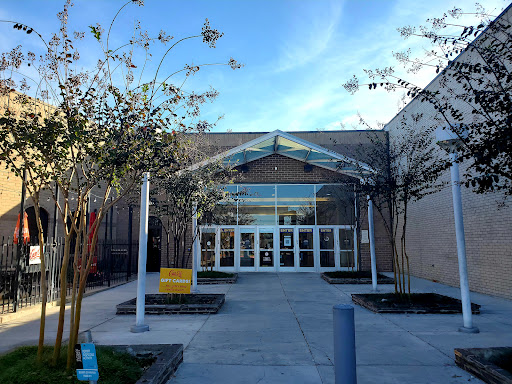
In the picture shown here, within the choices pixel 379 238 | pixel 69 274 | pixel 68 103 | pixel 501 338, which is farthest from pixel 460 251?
pixel 379 238

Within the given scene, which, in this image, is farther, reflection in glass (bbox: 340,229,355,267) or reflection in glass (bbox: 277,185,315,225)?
reflection in glass (bbox: 277,185,315,225)

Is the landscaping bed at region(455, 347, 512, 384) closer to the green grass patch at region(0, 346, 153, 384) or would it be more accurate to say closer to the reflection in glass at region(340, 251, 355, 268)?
the green grass patch at region(0, 346, 153, 384)

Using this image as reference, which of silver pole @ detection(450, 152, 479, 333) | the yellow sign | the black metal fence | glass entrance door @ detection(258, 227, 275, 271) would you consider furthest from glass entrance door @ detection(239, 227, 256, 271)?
silver pole @ detection(450, 152, 479, 333)

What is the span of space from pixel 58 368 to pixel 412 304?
7392 millimetres

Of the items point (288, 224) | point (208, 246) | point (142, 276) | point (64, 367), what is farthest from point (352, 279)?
point (64, 367)

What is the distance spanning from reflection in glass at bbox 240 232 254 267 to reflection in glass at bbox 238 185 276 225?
668 millimetres

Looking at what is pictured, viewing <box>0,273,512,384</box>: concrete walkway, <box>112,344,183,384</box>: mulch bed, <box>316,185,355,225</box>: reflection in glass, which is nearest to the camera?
<box>112,344,183,384</box>: mulch bed

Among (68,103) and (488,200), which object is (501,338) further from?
(68,103)

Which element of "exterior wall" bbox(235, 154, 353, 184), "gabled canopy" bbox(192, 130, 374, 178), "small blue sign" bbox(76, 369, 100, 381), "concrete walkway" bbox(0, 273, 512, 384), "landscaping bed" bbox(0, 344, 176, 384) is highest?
"gabled canopy" bbox(192, 130, 374, 178)

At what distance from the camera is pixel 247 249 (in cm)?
1927

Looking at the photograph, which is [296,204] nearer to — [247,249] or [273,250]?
[273,250]

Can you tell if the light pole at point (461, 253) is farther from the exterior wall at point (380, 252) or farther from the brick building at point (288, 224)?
the exterior wall at point (380, 252)

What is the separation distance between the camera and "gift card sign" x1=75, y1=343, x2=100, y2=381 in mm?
3029

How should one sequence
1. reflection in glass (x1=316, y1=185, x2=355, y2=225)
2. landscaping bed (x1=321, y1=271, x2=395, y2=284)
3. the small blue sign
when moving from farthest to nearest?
reflection in glass (x1=316, y1=185, x2=355, y2=225) < landscaping bed (x1=321, y1=271, x2=395, y2=284) < the small blue sign
